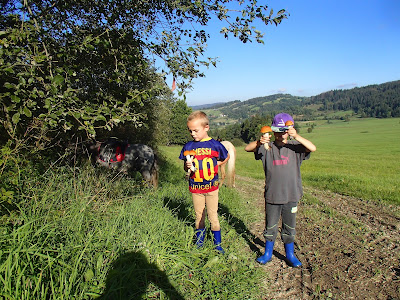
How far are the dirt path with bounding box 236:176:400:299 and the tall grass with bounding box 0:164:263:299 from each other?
414 mm

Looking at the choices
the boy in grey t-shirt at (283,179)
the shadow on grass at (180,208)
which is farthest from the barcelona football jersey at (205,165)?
the shadow on grass at (180,208)

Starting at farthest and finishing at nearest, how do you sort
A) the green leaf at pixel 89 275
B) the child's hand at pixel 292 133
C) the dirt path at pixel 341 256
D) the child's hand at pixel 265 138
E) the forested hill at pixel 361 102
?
1. the forested hill at pixel 361 102
2. the child's hand at pixel 265 138
3. the child's hand at pixel 292 133
4. the dirt path at pixel 341 256
5. the green leaf at pixel 89 275

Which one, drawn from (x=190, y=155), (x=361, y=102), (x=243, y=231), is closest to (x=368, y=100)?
(x=361, y=102)

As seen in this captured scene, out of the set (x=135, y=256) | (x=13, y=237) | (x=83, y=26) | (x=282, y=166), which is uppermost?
(x=83, y=26)

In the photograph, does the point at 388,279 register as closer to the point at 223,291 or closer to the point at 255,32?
the point at 223,291

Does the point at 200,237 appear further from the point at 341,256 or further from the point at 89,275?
the point at 341,256

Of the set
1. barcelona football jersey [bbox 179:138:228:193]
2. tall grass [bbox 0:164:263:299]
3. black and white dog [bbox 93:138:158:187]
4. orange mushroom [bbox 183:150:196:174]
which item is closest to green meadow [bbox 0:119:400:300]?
tall grass [bbox 0:164:263:299]

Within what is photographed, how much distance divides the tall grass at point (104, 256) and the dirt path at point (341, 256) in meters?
0.41

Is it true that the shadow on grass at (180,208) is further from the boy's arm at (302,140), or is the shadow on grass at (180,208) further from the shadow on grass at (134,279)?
the boy's arm at (302,140)

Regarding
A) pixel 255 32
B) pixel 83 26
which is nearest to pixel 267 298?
pixel 255 32

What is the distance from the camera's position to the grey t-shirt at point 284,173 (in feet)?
10.8

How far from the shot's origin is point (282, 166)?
332 cm

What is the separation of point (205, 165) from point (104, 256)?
4.94 feet

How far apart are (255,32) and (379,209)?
4.84m
